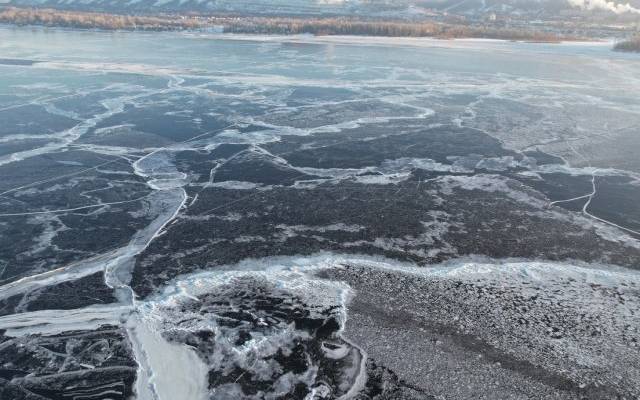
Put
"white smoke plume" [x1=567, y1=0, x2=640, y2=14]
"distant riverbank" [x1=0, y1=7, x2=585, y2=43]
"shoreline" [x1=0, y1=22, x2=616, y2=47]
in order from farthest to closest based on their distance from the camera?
"white smoke plume" [x1=567, y1=0, x2=640, y2=14], "distant riverbank" [x1=0, y1=7, x2=585, y2=43], "shoreline" [x1=0, y1=22, x2=616, y2=47]

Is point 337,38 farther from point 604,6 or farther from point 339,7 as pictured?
point 604,6

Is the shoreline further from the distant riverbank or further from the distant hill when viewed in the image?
the distant hill

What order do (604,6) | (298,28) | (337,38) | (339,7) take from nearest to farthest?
(337,38)
(298,28)
(339,7)
(604,6)

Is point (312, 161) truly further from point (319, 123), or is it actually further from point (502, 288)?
point (502, 288)

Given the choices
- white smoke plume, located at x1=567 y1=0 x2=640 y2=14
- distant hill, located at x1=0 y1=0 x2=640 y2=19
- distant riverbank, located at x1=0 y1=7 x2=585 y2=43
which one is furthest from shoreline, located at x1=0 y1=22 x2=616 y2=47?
white smoke plume, located at x1=567 y1=0 x2=640 y2=14

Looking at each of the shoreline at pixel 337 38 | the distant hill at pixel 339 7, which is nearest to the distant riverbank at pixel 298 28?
the shoreline at pixel 337 38

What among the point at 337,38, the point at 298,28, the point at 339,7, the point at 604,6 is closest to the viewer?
the point at 337,38

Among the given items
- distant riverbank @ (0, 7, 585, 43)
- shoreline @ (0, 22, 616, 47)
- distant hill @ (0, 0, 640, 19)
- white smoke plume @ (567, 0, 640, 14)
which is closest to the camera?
shoreline @ (0, 22, 616, 47)

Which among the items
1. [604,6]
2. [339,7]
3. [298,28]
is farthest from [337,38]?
[604,6]

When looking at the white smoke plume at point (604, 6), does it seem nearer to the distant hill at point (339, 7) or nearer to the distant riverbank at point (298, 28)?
the distant hill at point (339, 7)
